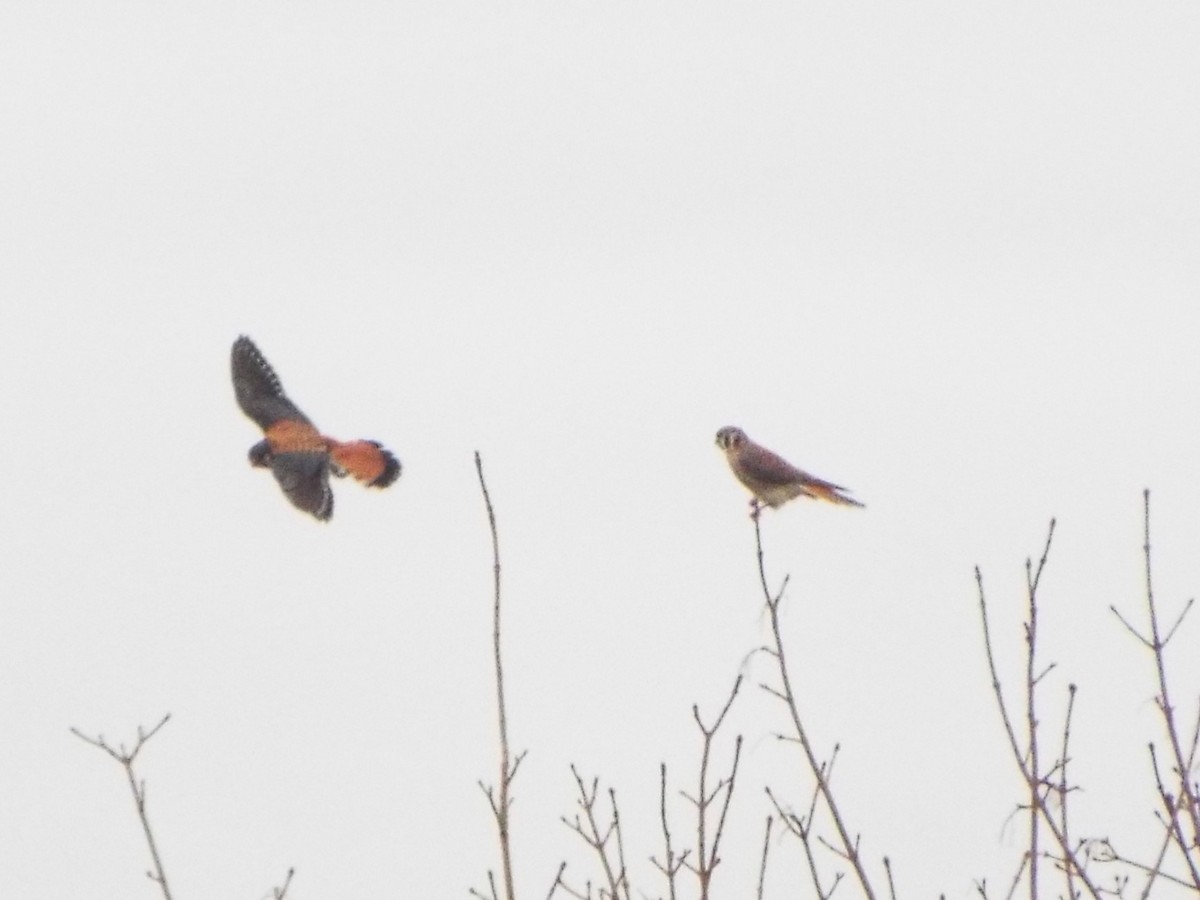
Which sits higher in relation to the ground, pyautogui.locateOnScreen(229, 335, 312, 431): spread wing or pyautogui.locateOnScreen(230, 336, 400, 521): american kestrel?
pyautogui.locateOnScreen(229, 335, 312, 431): spread wing

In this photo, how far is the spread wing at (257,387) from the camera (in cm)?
1341

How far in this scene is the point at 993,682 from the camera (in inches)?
203

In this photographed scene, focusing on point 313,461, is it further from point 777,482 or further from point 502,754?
point 502,754

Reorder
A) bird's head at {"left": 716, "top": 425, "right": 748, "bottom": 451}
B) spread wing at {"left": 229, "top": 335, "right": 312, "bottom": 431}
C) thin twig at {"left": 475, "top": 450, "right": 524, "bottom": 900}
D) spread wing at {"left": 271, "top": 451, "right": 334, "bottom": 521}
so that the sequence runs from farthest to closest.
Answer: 1. spread wing at {"left": 229, "top": 335, "right": 312, "bottom": 431}
2. bird's head at {"left": 716, "top": 425, "right": 748, "bottom": 451}
3. spread wing at {"left": 271, "top": 451, "right": 334, "bottom": 521}
4. thin twig at {"left": 475, "top": 450, "right": 524, "bottom": 900}

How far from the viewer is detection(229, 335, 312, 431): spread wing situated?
13.4 meters

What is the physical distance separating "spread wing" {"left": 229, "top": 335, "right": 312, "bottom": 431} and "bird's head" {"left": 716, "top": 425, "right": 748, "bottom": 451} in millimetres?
2682

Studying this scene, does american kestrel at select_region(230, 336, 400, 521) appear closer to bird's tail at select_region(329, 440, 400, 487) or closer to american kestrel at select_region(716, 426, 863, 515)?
bird's tail at select_region(329, 440, 400, 487)

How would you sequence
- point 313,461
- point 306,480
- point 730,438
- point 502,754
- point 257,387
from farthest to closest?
point 257,387 < point 730,438 < point 313,461 < point 306,480 < point 502,754

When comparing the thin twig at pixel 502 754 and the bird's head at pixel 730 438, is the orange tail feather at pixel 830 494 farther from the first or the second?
the thin twig at pixel 502 754

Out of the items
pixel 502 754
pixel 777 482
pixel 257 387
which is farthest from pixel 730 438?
pixel 502 754

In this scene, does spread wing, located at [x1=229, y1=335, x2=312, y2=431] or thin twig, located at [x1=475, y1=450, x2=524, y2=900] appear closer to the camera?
thin twig, located at [x1=475, y1=450, x2=524, y2=900]

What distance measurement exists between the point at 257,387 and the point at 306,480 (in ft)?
9.82

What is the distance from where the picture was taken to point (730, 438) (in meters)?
12.0

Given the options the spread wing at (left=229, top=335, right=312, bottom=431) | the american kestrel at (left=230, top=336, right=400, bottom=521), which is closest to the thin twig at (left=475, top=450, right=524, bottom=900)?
the american kestrel at (left=230, top=336, right=400, bottom=521)
